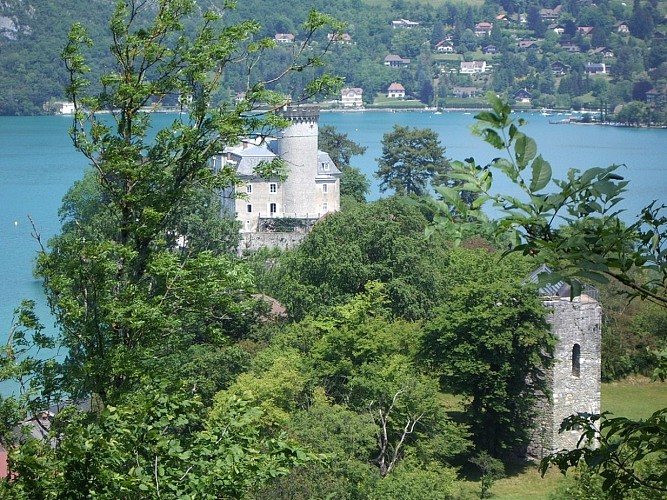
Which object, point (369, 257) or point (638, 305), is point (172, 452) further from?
point (638, 305)

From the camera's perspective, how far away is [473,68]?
545ft

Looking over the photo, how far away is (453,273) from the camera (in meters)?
22.5

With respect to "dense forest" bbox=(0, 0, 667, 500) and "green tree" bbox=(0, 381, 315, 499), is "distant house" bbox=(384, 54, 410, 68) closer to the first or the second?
"dense forest" bbox=(0, 0, 667, 500)

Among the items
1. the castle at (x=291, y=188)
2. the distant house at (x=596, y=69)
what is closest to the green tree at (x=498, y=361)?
the castle at (x=291, y=188)

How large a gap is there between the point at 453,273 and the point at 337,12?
16347cm

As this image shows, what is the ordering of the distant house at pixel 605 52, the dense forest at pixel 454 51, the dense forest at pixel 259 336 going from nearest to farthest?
the dense forest at pixel 259 336, the dense forest at pixel 454 51, the distant house at pixel 605 52

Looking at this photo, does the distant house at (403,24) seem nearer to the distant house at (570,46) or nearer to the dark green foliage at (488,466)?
the distant house at (570,46)

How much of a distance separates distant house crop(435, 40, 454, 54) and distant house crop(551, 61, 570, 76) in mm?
22739

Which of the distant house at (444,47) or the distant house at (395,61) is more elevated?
the distant house at (444,47)

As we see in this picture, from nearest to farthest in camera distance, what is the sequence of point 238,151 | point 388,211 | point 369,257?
point 369,257
point 388,211
point 238,151

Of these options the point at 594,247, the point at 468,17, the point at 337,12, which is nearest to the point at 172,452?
the point at 594,247

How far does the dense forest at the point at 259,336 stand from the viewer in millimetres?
3652

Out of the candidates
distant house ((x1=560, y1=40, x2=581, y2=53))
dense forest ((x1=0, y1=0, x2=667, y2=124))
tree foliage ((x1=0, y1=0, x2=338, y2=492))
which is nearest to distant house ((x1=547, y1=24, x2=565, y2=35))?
dense forest ((x1=0, y1=0, x2=667, y2=124))

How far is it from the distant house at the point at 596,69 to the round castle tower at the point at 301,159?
122m
